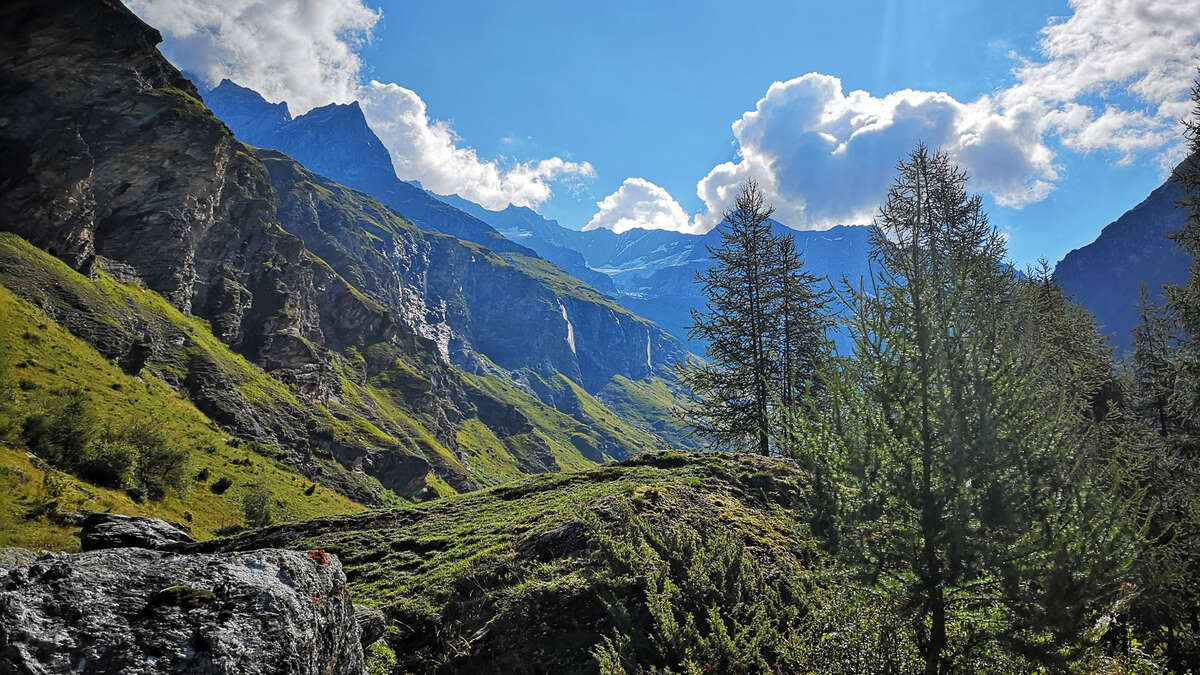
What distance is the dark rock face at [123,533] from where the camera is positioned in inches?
497

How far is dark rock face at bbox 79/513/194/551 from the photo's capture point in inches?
497

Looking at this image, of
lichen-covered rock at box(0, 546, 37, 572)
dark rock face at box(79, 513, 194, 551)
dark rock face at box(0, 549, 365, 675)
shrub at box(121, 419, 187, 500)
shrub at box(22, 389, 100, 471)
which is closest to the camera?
dark rock face at box(0, 549, 365, 675)

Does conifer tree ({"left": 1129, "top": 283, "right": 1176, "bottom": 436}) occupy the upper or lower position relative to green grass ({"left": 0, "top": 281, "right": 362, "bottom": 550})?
upper

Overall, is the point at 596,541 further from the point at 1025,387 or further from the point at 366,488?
the point at 366,488

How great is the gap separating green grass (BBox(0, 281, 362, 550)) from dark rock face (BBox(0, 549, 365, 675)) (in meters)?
22.9

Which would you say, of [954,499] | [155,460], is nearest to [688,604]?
[954,499]

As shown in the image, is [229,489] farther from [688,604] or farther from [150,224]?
[150,224]

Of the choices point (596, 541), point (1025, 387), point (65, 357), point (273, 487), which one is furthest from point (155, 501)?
point (1025, 387)

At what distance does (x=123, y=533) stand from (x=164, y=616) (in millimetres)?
11020

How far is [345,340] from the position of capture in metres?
158

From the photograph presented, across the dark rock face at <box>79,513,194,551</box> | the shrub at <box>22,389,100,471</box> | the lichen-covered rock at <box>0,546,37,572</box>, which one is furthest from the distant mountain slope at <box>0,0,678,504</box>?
the lichen-covered rock at <box>0,546,37,572</box>

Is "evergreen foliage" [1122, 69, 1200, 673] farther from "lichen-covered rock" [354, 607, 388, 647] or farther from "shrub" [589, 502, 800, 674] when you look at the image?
"lichen-covered rock" [354, 607, 388, 647]

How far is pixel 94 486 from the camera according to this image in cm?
3077

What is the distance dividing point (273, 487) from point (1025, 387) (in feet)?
209
